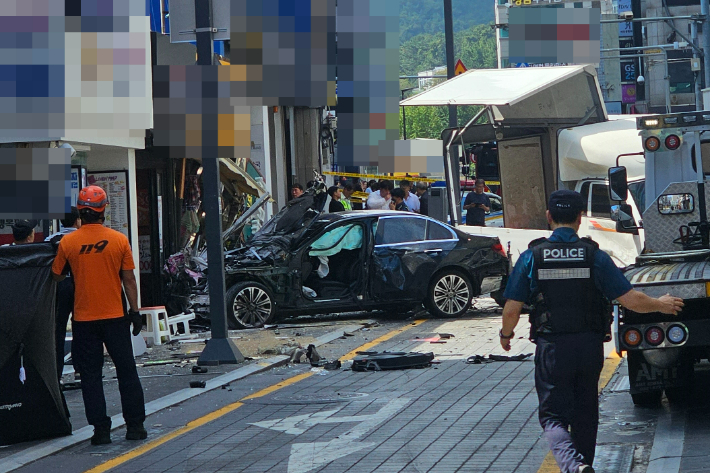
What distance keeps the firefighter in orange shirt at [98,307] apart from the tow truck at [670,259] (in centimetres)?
361

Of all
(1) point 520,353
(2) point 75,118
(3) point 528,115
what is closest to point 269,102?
(3) point 528,115

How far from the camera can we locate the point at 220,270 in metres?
12.0

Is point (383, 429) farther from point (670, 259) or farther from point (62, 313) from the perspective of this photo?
point (62, 313)

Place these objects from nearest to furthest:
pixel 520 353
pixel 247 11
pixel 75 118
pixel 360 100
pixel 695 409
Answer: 1. pixel 695 409
2. pixel 520 353
3. pixel 75 118
4. pixel 247 11
5. pixel 360 100

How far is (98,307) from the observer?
7.89m

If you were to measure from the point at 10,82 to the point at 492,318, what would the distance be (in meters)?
7.56

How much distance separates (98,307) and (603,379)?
477 centimetres

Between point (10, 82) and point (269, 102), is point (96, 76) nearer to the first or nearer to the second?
point (10, 82)

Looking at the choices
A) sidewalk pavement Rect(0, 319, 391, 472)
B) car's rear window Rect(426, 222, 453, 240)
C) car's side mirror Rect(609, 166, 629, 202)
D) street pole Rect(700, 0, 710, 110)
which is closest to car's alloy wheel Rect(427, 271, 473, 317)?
car's rear window Rect(426, 222, 453, 240)

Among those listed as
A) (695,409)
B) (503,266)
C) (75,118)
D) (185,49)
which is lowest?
(695,409)

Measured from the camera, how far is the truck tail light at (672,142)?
9.93 m

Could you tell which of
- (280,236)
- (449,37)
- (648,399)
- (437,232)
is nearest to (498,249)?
→ (437,232)

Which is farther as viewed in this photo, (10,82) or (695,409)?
(10,82)

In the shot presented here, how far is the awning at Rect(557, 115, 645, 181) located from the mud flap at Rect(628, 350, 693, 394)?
8.96 meters
